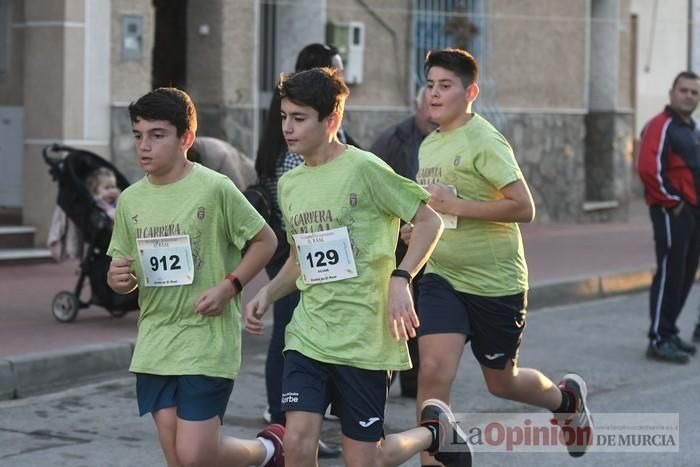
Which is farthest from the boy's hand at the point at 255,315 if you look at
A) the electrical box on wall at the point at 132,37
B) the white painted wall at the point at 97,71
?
the electrical box on wall at the point at 132,37

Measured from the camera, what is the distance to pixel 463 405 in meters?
8.59

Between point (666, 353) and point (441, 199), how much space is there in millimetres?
4264

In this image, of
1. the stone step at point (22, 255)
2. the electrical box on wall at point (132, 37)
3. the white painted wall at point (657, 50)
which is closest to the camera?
the stone step at point (22, 255)

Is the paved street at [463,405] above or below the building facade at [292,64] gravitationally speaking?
below

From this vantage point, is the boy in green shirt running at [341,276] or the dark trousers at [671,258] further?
the dark trousers at [671,258]

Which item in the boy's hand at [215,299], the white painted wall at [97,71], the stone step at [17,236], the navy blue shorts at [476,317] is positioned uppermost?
the white painted wall at [97,71]

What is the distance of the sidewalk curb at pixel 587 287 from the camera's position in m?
13.2

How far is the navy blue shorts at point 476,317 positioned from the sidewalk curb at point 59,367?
117 inches

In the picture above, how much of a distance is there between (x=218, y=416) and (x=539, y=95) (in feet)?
51.9

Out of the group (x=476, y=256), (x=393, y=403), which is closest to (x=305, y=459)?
(x=476, y=256)

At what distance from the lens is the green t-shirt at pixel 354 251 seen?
5305mm

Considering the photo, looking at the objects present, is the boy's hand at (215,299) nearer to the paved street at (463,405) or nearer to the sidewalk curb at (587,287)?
the paved street at (463,405)

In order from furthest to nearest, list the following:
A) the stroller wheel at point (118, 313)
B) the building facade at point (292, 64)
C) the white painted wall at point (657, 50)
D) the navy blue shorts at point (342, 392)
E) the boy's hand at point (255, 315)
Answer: the white painted wall at point (657, 50) → the building facade at point (292, 64) → the stroller wheel at point (118, 313) → the boy's hand at point (255, 315) → the navy blue shorts at point (342, 392)

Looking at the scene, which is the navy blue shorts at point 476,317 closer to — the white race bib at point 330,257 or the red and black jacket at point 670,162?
the white race bib at point 330,257
